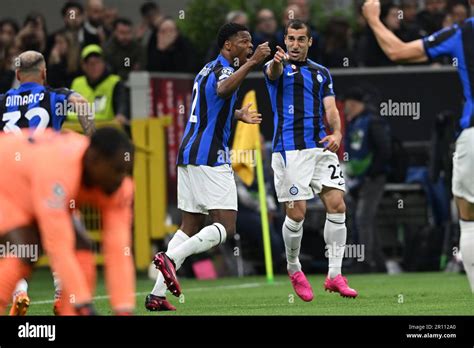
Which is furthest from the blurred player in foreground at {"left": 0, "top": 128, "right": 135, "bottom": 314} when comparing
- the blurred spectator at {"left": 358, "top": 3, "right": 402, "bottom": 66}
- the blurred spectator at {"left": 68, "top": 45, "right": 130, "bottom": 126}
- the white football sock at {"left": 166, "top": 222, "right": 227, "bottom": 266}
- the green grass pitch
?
the blurred spectator at {"left": 358, "top": 3, "right": 402, "bottom": 66}

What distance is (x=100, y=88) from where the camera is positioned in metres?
18.2

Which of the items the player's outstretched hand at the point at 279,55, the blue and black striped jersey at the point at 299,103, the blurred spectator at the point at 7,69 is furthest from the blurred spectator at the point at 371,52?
the player's outstretched hand at the point at 279,55

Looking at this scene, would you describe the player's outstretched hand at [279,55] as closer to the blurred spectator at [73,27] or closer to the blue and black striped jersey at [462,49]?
the blue and black striped jersey at [462,49]

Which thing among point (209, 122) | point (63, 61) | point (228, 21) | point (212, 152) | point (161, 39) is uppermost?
point (228, 21)

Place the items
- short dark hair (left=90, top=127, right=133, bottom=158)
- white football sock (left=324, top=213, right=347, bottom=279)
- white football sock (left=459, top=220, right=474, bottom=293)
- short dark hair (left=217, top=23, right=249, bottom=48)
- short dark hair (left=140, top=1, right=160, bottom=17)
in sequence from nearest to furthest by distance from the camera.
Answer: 1. short dark hair (left=90, top=127, right=133, bottom=158)
2. white football sock (left=459, top=220, right=474, bottom=293)
3. short dark hair (left=217, top=23, right=249, bottom=48)
4. white football sock (left=324, top=213, right=347, bottom=279)
5. short dark hair (left=140, top=1, right=160, bottom=17)

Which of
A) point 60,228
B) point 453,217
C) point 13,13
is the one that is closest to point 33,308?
point 60,228

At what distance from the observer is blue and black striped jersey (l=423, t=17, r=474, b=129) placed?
378 inches

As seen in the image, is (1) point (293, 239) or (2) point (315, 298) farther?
(2) point (315, 298)

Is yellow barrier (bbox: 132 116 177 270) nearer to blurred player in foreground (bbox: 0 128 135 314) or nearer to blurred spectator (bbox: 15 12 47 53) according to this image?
blurred spectator (bbox: 15 12 47 53)

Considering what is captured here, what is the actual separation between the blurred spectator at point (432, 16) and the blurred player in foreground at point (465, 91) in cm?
1006

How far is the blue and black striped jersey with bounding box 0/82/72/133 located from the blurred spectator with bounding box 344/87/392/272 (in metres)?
7.27

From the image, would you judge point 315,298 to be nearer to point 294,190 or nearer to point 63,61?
point 294,190

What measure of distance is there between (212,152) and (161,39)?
821 centimetres

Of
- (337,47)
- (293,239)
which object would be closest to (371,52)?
(337,47)
